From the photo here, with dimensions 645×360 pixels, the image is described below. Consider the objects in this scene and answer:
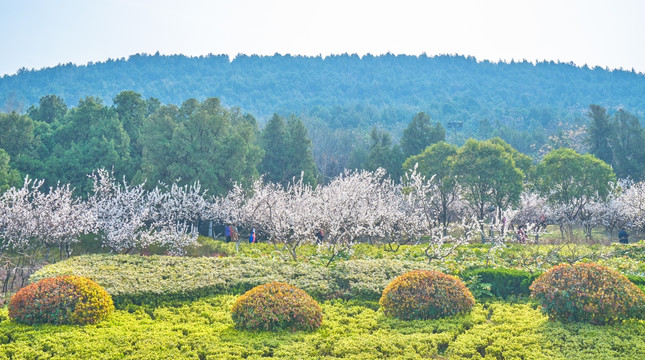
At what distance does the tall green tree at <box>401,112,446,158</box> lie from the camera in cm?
4288

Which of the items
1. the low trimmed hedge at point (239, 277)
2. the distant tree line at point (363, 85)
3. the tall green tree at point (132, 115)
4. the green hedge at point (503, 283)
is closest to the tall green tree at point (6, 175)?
the tall green tree at point (132, 115)

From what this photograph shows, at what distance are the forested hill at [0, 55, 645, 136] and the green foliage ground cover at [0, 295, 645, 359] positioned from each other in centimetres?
9081

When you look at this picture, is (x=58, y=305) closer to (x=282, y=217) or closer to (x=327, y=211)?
(x=282, y=217)

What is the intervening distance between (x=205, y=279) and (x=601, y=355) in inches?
350

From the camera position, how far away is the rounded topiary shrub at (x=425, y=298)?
36.2 feet

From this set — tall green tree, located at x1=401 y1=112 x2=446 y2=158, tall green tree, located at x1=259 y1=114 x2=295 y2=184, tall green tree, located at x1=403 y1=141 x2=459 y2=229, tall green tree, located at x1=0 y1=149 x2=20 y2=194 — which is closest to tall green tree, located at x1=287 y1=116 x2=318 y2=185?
tall green tree, located at x1=259 y1=114 x2=295 y2=184

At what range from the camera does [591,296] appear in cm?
1039

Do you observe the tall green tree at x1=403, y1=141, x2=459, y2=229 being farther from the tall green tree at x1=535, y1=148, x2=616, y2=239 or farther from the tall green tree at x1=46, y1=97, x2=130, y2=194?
the tall green tree at x1=46, y1=97, x2=130, y2=194

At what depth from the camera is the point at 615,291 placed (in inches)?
411

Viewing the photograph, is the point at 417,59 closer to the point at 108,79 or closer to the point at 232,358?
the point at 108,79

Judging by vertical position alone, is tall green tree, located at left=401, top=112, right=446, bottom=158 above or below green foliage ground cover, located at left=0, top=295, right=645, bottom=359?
above

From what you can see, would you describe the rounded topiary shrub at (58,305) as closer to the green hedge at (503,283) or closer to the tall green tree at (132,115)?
the green hedge at (503,283)

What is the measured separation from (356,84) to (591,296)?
5191 inches

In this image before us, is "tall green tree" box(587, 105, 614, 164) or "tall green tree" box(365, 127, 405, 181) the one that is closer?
"tall green tree" box(365, 127, 405, 181)
